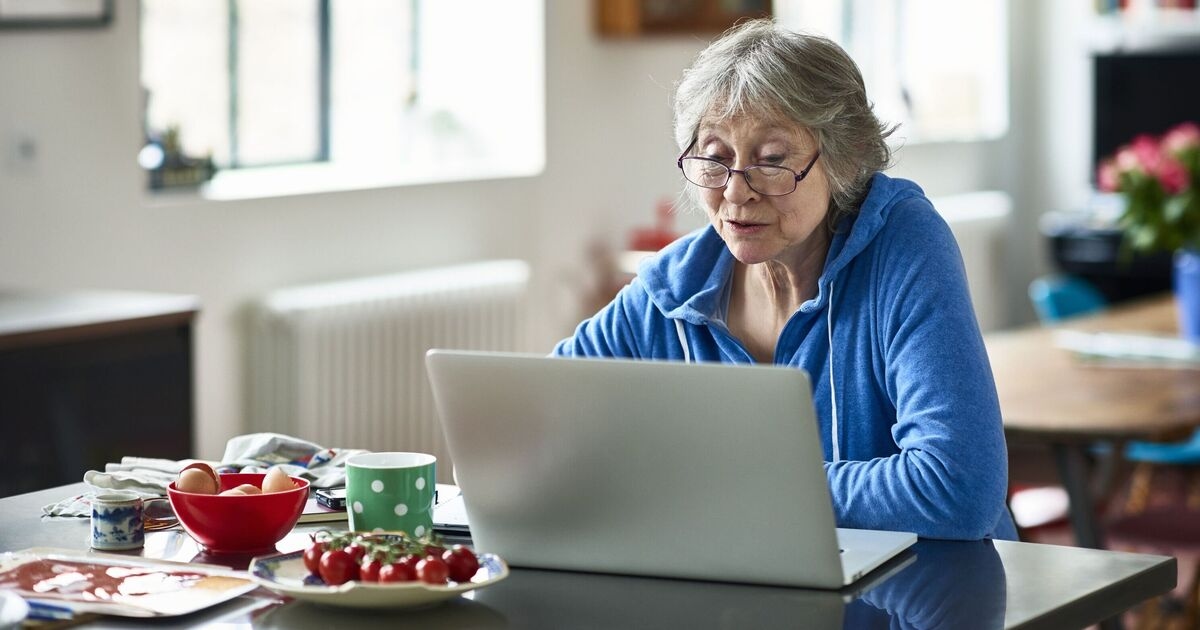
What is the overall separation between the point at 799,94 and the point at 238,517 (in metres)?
0.83

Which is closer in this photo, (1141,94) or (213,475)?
(213,475)

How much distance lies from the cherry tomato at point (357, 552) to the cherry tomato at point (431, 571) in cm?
6

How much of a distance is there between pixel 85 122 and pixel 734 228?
2069 mm

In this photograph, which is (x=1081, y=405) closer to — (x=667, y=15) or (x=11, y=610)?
(x=667, y=15)

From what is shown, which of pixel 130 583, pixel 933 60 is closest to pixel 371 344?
pixel 130 583

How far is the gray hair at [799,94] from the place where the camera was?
202 centimetres

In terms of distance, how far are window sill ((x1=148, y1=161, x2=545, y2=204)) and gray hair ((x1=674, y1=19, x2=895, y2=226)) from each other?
209 centimetres

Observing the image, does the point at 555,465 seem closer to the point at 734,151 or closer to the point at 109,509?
the point at 109,509

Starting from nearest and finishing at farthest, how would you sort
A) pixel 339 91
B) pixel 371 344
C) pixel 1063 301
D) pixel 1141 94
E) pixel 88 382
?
1. pixel 88 382
2. pixel 371 344
3. pixel 339 91
4. pixel 1063 301
5. pixel 1141 94

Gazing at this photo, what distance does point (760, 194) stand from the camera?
2037mm

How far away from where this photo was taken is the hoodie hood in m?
2.04

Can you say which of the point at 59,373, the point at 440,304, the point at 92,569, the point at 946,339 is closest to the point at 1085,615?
the point at 946,339

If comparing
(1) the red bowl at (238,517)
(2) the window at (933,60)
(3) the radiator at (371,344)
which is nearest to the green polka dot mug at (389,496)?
(1) the red bowl at (238,517)

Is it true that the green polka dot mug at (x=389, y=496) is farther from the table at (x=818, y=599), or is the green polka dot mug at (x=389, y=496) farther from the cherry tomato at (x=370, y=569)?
the cherry tomato at (x=370, y=569)
